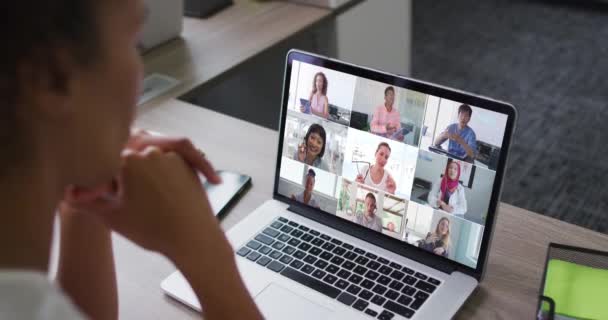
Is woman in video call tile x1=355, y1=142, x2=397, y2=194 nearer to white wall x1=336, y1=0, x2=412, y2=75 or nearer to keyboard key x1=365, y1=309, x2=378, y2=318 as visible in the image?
keyboard key x1=365, y1=309, x2=378, y2=318

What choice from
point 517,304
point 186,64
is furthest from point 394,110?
point 186,64

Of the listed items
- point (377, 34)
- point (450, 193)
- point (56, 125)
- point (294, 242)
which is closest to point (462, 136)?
point (450, 193)

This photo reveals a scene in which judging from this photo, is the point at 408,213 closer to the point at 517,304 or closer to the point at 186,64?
the point at 517,304

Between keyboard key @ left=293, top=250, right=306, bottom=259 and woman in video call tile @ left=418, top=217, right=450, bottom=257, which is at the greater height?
woman in video call tile @ left=418, top=217, right=450, bottom=257

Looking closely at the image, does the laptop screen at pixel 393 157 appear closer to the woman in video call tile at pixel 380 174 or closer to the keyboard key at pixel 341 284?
the woman in video call tile at pixel 380 174

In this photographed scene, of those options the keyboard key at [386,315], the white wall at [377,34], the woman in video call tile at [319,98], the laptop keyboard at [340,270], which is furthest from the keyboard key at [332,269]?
the white wall at [377,34]

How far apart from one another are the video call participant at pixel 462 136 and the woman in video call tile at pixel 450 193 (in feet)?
0.06

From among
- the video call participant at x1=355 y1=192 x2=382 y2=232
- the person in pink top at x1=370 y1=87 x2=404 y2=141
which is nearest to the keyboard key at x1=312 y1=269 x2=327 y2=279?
the video call participant at x1=355 y1=192 x2=382 y2=232

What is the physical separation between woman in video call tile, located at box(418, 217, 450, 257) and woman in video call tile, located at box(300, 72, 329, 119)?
229 millimetres

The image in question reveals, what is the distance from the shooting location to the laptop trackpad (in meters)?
0.87

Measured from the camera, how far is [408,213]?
3.07ft

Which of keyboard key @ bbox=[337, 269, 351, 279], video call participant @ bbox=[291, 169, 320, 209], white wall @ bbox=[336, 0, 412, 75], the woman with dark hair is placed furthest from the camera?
white wall @ bbox=[336, 0, 412, 75]

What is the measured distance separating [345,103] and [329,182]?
4.8 inches

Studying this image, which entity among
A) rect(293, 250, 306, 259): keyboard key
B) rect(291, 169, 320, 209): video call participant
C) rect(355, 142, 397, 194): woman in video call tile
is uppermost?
rect(355, 142, 397, 194): woman in video call tile
